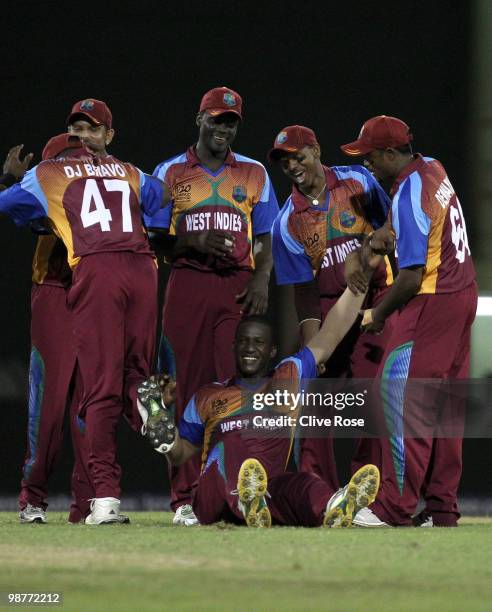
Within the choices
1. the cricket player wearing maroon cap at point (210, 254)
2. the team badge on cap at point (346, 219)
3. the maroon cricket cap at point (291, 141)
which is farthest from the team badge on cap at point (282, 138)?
the team badge on cap at point (346, 219)

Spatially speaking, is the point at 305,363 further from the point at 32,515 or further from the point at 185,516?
the point at 32,515

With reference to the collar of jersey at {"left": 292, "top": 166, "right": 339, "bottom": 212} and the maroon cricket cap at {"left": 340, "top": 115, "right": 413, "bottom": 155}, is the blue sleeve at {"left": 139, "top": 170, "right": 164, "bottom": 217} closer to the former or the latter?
the collar of jersey at {"left": 292, "top": 166, "right": 339, "bottom": 212}

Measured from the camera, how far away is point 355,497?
178 inches

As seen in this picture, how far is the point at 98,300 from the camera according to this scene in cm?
495

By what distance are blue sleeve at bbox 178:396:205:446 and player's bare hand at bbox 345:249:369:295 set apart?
0.77 metres

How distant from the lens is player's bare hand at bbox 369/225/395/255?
203 inches

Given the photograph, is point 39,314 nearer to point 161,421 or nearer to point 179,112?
point 161,421

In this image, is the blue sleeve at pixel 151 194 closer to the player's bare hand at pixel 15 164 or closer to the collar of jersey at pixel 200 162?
the collar of jersey at pixel 200 162

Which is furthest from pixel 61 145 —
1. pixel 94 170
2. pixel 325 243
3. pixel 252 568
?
pixel 252 568

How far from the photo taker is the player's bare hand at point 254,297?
17.9 feet

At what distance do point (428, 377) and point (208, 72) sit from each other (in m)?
2.73

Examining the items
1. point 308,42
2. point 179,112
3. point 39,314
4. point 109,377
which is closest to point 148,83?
point 179,112

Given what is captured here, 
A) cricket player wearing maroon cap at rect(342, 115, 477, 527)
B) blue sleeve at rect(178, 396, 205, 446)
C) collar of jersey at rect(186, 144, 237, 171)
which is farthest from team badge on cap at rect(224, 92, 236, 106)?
blue sleeve at rect(178, 396, 205, 446)

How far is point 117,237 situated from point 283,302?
1.98 metres
